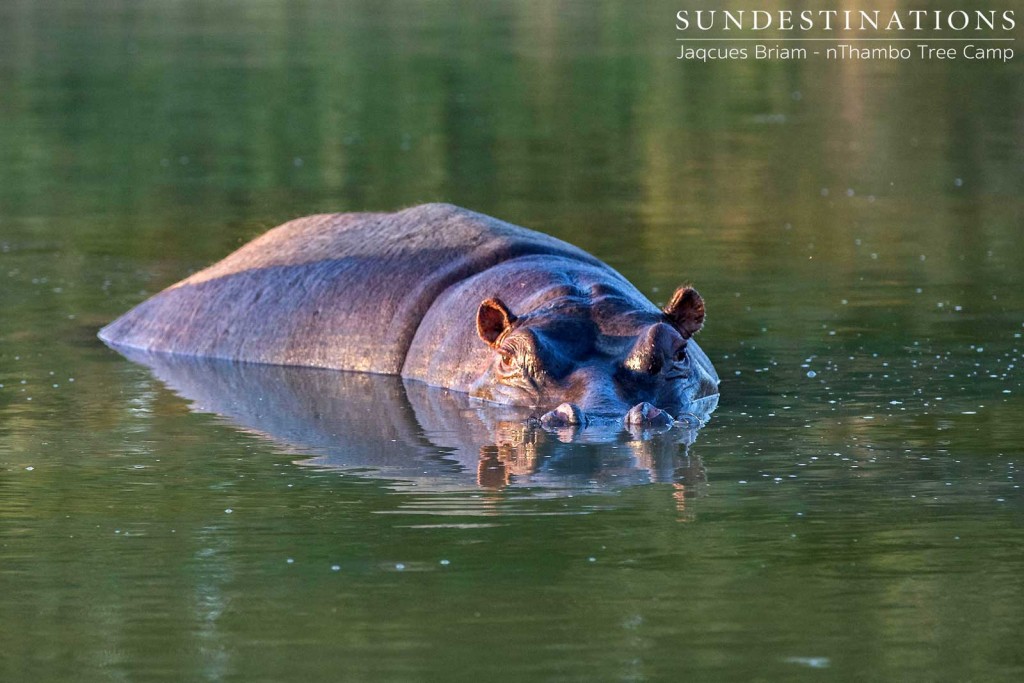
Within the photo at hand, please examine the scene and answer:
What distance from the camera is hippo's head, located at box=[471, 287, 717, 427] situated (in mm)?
11695

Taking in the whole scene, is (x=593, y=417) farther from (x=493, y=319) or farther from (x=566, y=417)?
(x=493, y=319)

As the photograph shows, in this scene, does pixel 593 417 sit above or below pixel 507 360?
below

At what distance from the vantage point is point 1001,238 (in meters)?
19.3

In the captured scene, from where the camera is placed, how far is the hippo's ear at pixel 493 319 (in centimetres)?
1224

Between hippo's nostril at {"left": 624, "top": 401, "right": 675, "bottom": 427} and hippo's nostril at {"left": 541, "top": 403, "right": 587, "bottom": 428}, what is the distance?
23cm

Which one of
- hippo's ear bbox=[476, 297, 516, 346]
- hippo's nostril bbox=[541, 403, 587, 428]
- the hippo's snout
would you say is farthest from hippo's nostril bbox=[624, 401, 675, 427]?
hippo's ear bbox=[476, 297, 516, 346]

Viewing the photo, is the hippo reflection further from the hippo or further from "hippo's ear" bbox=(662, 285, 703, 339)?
"hippo's ear" bbox=(662, 285, 703, 339)

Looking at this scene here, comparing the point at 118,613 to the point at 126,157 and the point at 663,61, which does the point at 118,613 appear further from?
the point at 663,61

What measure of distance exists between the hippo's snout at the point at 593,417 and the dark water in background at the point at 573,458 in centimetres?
21

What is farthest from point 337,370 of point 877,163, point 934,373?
point 877,163

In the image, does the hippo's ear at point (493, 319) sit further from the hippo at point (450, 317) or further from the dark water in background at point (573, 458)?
the dark water in background at point (573, 458)

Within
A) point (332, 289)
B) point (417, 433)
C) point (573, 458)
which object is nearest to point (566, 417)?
point (573, 458)

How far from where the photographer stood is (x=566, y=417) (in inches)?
452

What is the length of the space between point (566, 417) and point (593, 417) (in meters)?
0.15
